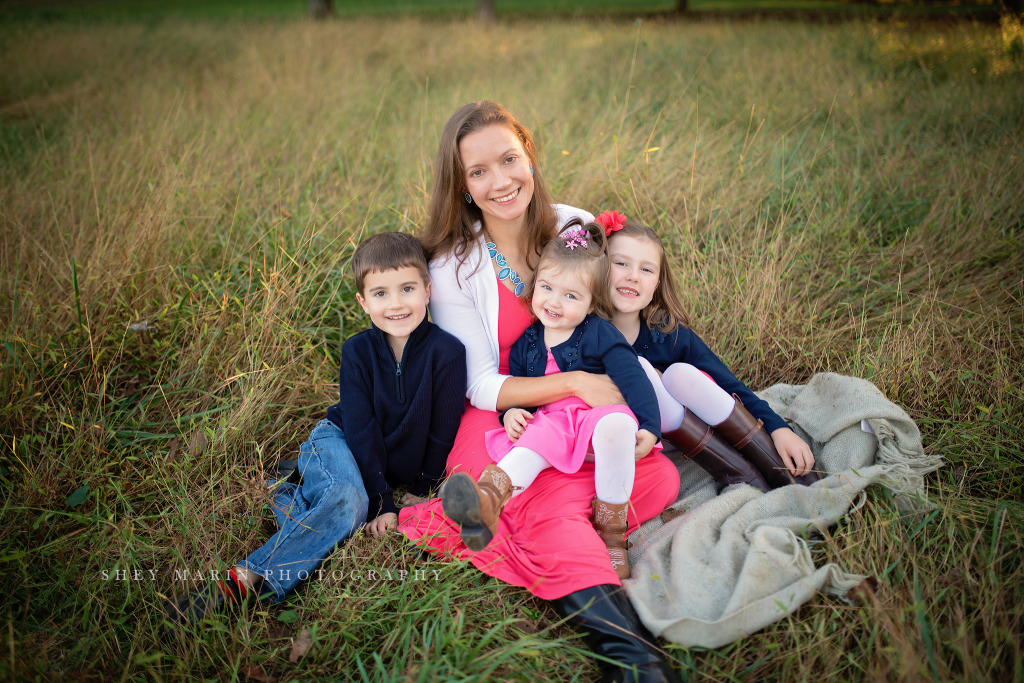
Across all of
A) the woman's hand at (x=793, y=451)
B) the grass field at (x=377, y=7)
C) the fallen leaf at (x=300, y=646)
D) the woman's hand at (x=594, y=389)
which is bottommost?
the fallen leaf at (x=300, y=646)

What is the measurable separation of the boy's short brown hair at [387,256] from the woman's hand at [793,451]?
167 centimetres

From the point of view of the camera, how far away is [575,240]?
2.20 m

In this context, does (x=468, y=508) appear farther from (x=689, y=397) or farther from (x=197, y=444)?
(x=197, y=444)

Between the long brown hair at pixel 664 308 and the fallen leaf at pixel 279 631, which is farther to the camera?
the long brown hair at pixel 664 308

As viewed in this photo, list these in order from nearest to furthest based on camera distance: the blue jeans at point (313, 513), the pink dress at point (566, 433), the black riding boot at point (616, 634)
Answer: the black riding boot at point (616, 634), the blue jeans at point (313, 513), the pink dress at point (566, 433)

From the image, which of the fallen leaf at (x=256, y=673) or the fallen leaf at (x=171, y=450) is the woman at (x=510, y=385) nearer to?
the fallen leaf at (x=256, y=673)

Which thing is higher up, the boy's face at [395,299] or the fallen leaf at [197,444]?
the boy's face at [395,299]

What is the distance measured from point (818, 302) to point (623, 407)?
1788mm

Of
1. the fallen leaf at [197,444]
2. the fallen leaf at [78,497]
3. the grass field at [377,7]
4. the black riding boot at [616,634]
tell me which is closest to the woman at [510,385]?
the black riding boot at [616,634]

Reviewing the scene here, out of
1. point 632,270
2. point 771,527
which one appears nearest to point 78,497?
point 632,270

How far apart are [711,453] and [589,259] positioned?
0.95 meters

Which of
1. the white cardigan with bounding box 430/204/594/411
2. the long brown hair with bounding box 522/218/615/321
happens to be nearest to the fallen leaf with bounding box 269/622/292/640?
the white cardigan with bounding box 430/204/594/411

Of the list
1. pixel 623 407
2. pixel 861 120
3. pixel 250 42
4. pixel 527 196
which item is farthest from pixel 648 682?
pixel 250 42

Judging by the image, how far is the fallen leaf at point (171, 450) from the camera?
2.29 meters
